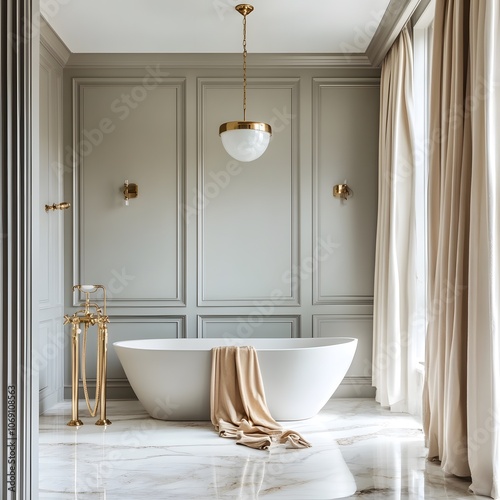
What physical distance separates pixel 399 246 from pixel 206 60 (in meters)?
2.14

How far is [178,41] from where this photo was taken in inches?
192

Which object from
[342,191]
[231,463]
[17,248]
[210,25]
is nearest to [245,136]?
[210,25]

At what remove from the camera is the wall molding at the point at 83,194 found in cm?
514

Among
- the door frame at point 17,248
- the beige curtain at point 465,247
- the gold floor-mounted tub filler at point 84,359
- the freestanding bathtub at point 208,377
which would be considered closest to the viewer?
the door frame at point 17,248

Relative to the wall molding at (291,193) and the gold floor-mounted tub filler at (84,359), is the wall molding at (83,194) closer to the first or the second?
the wall molding at (291,193)

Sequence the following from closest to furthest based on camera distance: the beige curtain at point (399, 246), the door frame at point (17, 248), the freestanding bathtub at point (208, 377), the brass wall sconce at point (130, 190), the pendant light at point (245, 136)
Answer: the door frame at point (17, 248) → the pendant light at point (245, 136) → the freestanding bathtub at point (208, 377) → the beige curtain at point (399, 246) → the brass wall sconce at point (130, 190)

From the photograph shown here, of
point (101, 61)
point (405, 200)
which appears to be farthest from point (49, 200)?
point (405, 200)

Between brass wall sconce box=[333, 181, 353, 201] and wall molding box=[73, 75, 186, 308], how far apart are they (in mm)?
1226

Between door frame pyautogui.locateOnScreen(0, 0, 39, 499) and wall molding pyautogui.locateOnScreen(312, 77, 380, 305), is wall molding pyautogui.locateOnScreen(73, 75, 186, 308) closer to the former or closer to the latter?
wall molding pyautogui.locateOnScreen(312, 77, 380, 305)

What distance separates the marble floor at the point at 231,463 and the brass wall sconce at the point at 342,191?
173 cm

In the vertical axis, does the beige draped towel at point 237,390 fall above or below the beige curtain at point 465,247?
below

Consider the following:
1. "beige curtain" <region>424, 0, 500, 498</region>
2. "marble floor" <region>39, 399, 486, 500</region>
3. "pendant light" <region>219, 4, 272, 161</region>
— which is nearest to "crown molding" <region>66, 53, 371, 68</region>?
"pendant light" <region>219, 4, 272, 161</region>

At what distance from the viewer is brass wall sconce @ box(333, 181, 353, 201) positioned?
16.9ft

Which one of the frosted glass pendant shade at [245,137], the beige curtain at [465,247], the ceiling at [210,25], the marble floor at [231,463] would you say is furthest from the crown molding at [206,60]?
the marble floor at [231,463]
